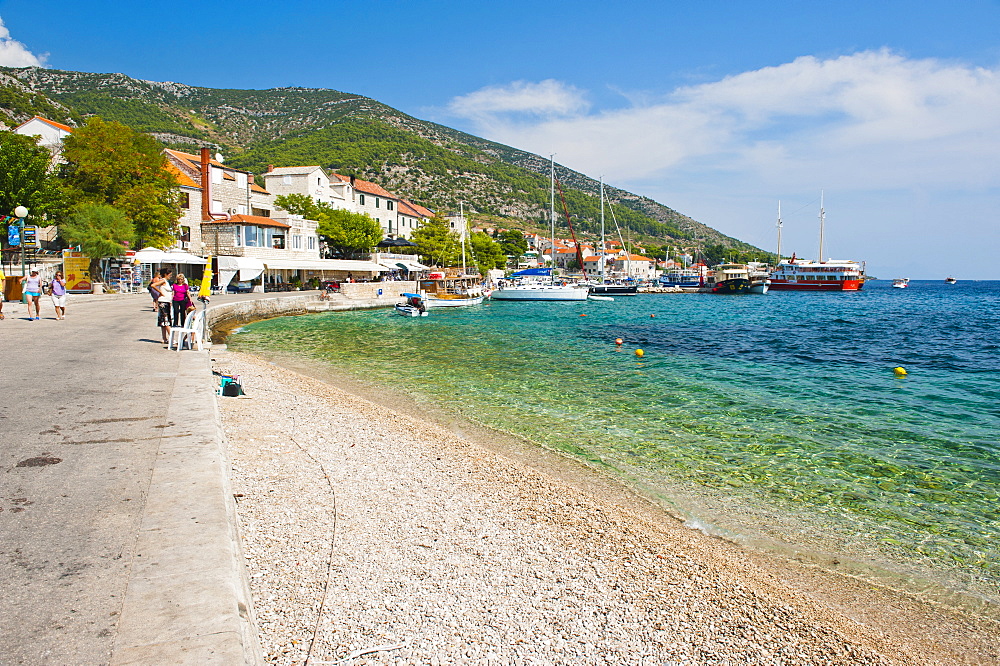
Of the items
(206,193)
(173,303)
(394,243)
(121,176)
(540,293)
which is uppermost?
(206,193)

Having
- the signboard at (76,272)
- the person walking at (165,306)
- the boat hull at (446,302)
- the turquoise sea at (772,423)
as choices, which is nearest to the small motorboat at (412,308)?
the boat hull at (446,302)

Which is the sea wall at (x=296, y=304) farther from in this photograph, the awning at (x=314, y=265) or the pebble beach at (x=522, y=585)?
the pebble beach at (x=522, y=585)

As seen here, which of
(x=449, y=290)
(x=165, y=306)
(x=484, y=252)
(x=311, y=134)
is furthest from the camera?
(x=311, y=134)

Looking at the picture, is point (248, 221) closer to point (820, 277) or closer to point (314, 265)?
point (314, 265)

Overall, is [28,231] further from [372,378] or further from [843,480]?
[843,480]

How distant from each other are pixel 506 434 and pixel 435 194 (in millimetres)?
151423

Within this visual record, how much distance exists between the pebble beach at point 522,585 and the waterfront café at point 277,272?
1524 inches

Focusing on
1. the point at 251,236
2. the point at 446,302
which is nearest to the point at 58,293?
the point at 251,236

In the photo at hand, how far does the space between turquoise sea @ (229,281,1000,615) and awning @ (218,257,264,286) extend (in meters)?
18.3

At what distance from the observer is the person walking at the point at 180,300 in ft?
47.0

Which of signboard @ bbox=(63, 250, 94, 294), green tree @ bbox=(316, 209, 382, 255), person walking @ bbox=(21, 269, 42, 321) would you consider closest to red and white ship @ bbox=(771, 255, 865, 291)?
green tree @ bbox=(316, 209, 382, 255)

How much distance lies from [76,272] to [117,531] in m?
34.9

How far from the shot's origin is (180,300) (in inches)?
567

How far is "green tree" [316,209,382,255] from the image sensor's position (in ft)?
177
